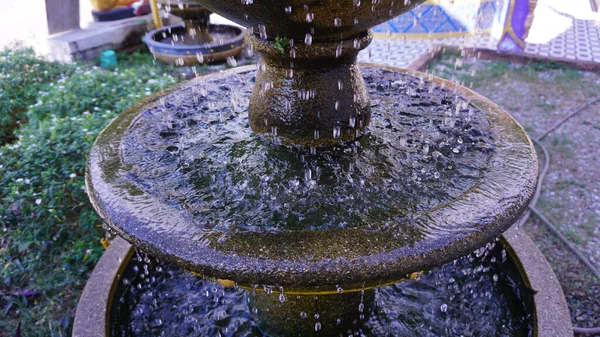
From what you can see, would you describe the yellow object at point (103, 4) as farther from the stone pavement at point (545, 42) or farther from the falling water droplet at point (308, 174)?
the falling water droplet at point (308, 174)

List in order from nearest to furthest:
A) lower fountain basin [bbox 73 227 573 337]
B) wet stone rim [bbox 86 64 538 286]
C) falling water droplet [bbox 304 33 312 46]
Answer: wet stone rim [bbox 86 64 538 286] → falling water droplet [bbox 304 33 312 46] → lower fountain basin [bbox 73 227 573 337]

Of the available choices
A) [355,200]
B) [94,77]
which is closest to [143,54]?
[94,77]

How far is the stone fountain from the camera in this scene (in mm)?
1495

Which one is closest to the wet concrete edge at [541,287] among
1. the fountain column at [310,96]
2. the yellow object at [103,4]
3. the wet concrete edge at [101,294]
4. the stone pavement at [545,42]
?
the fountain column at [310,96]

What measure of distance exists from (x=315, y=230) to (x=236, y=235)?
29 cm

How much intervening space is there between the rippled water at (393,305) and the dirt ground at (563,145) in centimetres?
67

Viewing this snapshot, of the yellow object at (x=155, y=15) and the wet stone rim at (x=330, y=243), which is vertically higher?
the wet stone rim at (x=330, y=243)

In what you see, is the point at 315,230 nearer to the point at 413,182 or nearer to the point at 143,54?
the point at 413,182

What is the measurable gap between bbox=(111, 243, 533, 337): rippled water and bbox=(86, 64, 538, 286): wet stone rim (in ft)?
3.24

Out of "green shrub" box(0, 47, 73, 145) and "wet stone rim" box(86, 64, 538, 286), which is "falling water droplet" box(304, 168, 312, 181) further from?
"green shrub" box(0, 47, 73, 145)

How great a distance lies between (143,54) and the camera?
813 centimetres

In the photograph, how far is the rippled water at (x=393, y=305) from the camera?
8.27 feet

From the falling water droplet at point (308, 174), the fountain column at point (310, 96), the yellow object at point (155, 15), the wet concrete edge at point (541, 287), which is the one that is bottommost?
the wet concrete edge at point (541, 287)

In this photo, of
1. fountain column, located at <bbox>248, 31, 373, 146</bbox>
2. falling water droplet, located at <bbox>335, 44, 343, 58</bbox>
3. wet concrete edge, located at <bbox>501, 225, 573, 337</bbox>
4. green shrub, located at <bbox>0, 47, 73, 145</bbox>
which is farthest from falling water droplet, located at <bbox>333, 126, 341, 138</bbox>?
green shrub, located at <bbox>0, 47, 73, 145</bbox>
